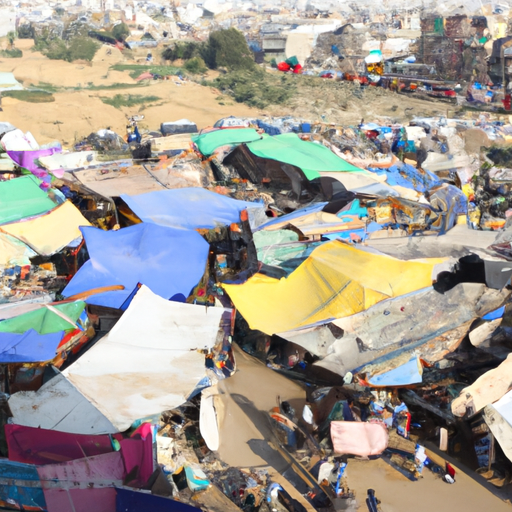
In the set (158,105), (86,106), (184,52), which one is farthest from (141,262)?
(184,52)

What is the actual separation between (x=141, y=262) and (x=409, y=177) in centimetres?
565

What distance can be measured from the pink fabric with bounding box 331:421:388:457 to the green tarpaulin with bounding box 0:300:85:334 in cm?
302

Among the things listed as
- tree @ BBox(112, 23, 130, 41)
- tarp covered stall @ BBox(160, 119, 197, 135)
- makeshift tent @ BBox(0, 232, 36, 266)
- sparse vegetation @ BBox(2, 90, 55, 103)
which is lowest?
makeshift tent @ BBox(0, 232, 36, 266)

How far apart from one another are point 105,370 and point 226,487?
1.60m

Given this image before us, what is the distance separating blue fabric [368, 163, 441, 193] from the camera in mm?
10158

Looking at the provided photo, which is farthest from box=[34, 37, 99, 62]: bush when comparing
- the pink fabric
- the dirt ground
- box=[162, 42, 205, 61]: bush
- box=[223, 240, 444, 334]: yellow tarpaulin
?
the pink fabric

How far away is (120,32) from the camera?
1202 inches

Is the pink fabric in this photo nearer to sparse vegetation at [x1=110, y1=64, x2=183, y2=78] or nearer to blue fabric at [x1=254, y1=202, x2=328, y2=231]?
blue fabric at [x1=254, y1=202, x2=328, y2=231]

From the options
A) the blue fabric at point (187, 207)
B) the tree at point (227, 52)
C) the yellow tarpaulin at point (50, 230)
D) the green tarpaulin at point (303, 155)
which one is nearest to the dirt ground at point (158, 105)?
the tree at point (227, 52)

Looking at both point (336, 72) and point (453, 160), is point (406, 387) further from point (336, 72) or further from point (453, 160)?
point (336, 72)

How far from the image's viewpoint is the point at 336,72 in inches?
939

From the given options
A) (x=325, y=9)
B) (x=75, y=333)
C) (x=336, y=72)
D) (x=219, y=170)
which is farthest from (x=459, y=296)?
(x=325, y=9)

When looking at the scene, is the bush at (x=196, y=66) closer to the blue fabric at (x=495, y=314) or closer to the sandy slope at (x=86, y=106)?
the sandy slope at (x=86, y=106)

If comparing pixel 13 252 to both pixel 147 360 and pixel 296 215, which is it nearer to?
pixel 147 360
